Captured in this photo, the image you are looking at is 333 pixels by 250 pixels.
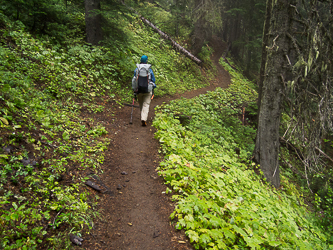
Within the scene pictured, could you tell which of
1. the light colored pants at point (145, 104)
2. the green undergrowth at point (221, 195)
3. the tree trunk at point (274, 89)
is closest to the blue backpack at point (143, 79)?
the light colored pants at point (145, 104)

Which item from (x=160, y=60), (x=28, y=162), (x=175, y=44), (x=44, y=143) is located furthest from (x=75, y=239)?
(x=175, y=44)

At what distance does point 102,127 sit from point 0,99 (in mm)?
2575

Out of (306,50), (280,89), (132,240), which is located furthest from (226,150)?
(132,240)

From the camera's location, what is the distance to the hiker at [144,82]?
6.86m

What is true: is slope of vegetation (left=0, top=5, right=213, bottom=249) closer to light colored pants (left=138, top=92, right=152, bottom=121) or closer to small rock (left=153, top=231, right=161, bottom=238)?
small rock (left=153, top=231, right=161, bottom=238)

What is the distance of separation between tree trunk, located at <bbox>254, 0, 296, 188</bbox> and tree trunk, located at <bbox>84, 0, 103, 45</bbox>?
7043mm

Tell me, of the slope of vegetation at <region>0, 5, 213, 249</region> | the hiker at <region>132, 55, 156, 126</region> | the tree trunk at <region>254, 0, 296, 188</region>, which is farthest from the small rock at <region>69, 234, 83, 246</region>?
the tree trunk at <region>254, 0, 296, 188</region>

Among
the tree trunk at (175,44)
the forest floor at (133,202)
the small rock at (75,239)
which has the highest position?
the tree trunk at (175,44)

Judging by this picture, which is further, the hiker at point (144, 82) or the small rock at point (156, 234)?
the hiker at point (144, 82)

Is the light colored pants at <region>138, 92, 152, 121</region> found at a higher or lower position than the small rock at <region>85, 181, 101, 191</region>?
higher

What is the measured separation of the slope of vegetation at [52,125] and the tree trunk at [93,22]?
507 millimetres

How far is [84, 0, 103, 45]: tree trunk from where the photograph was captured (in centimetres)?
841

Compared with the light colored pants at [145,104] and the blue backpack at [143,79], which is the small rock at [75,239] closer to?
the light colored pants at [145,104]

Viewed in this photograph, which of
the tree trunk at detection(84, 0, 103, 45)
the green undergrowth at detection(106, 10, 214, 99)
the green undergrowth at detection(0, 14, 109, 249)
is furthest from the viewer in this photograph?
the green undergrowth at detection(106, 10, 214, 99)
